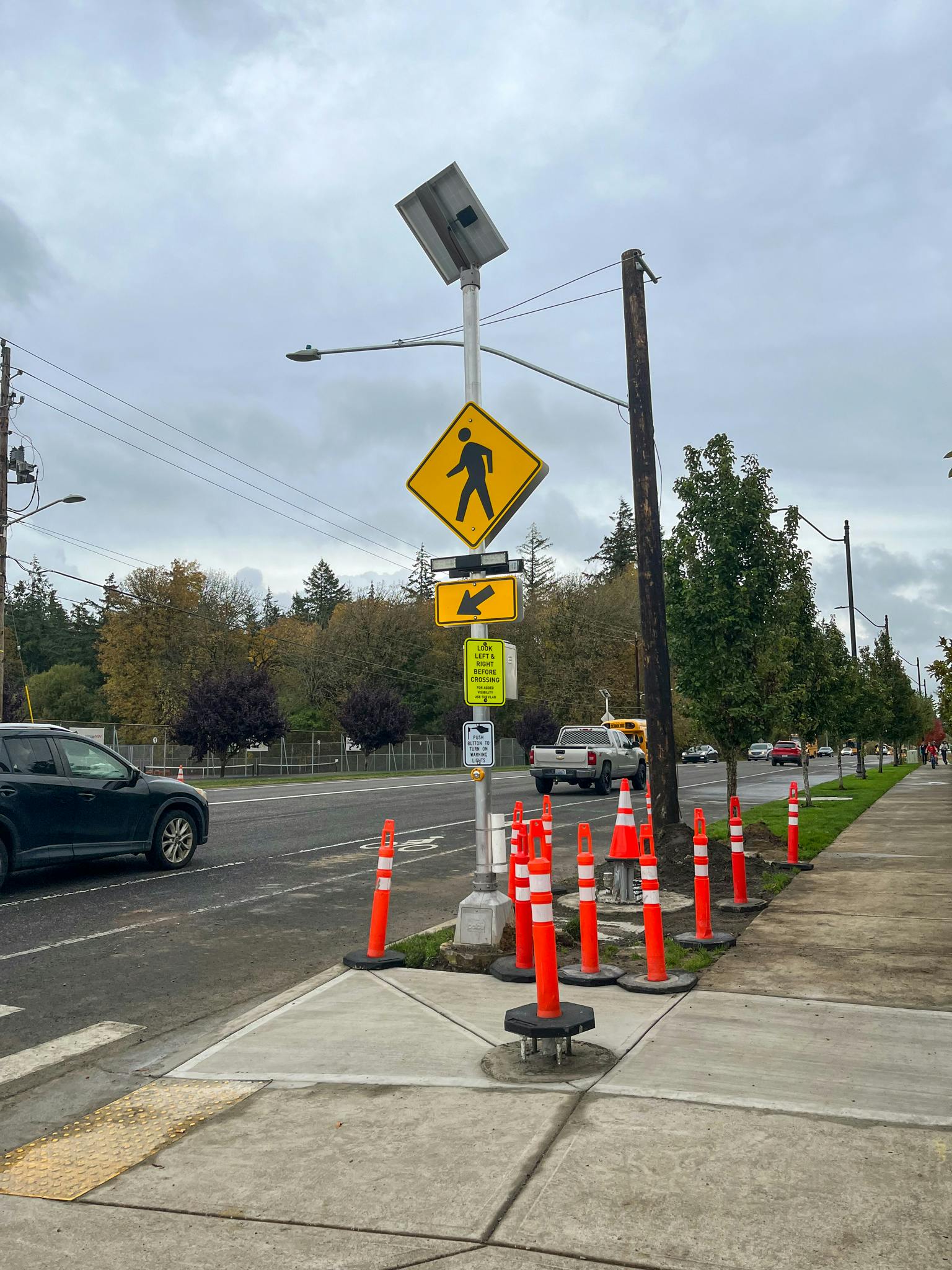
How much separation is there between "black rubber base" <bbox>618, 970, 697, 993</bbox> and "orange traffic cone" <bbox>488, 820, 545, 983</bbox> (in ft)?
2.04

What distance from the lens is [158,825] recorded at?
39.5 ft

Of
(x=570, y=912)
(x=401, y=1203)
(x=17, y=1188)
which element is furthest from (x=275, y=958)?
(x=401, y=1203)

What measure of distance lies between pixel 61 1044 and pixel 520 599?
409 cm

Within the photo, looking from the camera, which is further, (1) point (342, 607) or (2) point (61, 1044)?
(1) point (342, 607)

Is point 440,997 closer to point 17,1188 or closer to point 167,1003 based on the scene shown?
point 167,1003

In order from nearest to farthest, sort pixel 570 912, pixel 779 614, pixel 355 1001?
pixel 355 1001 < pixel 570 912 < pixel 779 614

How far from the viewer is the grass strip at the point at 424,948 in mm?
7429

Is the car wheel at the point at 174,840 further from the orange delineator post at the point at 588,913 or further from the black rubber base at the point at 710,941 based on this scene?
the orange delineator post at the point at 588,913

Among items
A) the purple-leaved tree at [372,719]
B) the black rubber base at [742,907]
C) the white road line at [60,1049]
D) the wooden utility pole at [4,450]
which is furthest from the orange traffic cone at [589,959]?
the purple-leaved tree at [372,719]

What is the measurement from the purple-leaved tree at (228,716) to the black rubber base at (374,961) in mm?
42739

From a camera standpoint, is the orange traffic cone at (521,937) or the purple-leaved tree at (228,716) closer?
the orange traffic cone at (521,937)

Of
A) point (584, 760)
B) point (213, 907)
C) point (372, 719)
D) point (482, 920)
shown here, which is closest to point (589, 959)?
point (482, 920)

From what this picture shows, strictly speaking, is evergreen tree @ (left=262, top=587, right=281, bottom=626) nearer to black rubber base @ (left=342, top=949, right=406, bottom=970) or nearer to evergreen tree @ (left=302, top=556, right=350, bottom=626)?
evergreen tree @ (left=302, top=556, right=350, bottom=626)

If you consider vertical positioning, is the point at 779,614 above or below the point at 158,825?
above
